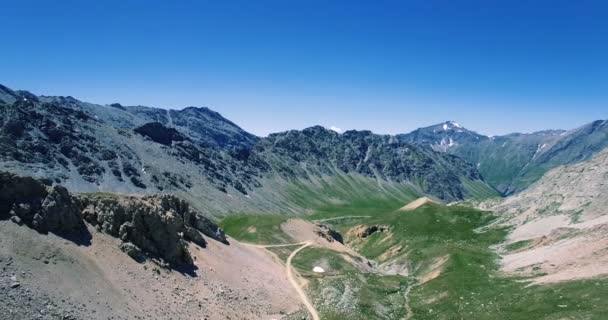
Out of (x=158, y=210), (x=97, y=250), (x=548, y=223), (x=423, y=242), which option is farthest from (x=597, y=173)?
(x=97, y=250)

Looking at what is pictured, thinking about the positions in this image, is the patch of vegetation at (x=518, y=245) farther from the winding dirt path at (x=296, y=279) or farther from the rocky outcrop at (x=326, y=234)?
the rocky outcrop at (x=326, y=234)

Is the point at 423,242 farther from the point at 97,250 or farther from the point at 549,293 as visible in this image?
the point at 97,250

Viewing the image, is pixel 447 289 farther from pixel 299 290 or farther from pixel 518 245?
A: pixel 518 245

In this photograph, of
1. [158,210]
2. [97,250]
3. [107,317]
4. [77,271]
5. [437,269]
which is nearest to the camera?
[107,317]

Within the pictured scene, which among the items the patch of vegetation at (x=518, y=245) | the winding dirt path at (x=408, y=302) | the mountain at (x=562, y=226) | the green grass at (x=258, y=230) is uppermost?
the mountain at (x=562, y=226)

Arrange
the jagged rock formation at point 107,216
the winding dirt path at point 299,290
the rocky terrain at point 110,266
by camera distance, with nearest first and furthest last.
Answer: the rocky terrain at point 110,266, the jagged rock formation at point 107,216, the winding dirt path at point 299,290

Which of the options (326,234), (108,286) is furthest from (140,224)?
(326,234)

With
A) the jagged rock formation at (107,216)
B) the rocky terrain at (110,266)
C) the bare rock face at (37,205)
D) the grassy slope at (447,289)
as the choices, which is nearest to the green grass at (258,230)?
Answer: the grassy slope at (447,289)

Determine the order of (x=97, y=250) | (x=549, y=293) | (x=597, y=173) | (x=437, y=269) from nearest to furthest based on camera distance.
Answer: (x=97, y=250), (x=549, y=293), (x=437, y=269), (x=597, y=173)
